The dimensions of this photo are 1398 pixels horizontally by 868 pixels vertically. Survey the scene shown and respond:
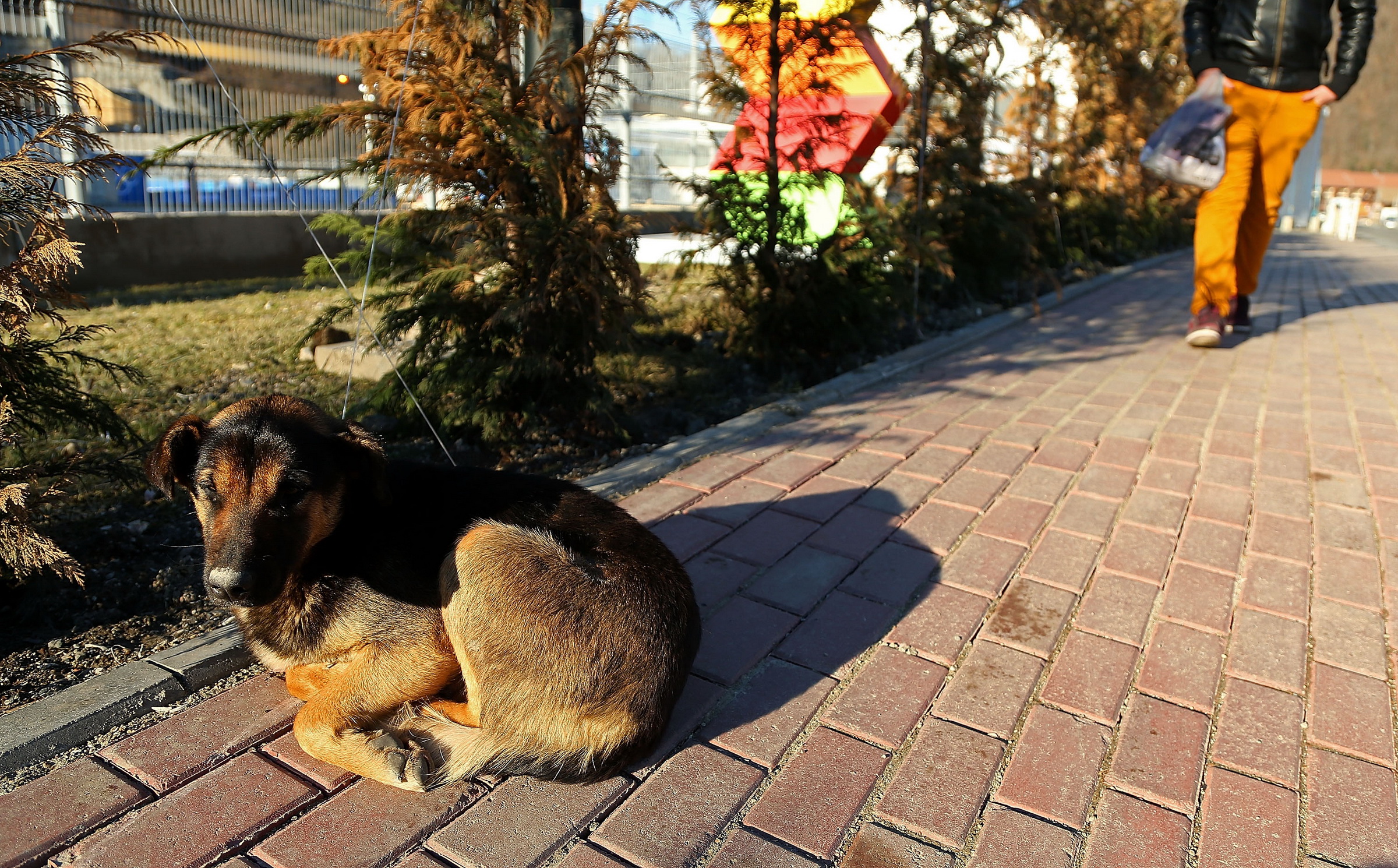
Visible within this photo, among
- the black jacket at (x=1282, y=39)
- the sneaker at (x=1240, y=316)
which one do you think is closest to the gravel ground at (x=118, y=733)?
the black jacket at (x=1282, y=39)

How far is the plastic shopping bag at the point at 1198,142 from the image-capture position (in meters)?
7.48

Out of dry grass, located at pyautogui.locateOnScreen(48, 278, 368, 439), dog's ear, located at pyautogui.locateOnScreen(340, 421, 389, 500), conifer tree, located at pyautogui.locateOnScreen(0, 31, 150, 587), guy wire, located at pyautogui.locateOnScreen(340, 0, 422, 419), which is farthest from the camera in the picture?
dry grass, located at pyautogui.locateOnScreen(48, 278, 368, 439)

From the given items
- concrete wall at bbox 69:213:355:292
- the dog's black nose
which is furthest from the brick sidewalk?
concrete wall at bbox 69:213:355:292

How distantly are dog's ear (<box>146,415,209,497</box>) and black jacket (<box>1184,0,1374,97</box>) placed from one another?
333 inches

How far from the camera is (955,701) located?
2.80 m

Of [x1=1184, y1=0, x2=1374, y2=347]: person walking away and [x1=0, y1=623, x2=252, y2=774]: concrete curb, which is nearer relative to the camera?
[x1=0, y1=623, x2=252, y2=774]: concrete curb

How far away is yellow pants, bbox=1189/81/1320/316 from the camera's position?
7.47 meters

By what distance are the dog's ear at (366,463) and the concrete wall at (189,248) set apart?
23.4ft

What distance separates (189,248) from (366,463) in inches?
398

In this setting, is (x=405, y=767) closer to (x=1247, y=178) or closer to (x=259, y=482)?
(x=259, y=482)

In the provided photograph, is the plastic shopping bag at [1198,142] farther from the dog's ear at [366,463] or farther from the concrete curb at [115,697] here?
the concrete curb at [115,697]

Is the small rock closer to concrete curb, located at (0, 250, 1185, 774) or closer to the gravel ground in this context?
concrete curb, located at (0, 250, 1185, 774)

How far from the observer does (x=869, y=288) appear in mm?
7301

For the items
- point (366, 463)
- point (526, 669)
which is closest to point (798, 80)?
point (366, 463)
